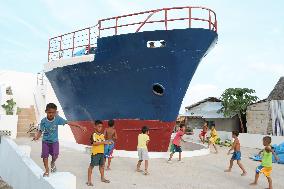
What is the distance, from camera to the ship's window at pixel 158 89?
10076 millimetres

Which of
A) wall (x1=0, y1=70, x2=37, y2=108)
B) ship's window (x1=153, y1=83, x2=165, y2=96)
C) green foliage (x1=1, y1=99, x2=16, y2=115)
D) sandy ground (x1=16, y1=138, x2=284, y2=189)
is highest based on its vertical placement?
wall (x1=0, y1=70, x2=37, y2=108)

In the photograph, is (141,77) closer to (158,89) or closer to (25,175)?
(158,89)

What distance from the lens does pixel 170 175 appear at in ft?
25.1

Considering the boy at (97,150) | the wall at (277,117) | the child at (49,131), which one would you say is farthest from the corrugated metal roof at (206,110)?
the child at (49,131)

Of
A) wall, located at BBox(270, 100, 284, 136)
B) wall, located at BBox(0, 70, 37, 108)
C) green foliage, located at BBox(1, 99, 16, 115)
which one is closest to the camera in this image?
green foliage, located at BBox(1, 99, 16, 115)

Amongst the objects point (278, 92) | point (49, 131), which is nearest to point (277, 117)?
point (278, 92)

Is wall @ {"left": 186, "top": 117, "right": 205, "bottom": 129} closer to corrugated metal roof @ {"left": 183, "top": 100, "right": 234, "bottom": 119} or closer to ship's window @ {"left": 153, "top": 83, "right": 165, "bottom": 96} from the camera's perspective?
corrugated metal roof @ {"left": 183, "top": 100, "right": 234, "bottom": 119}

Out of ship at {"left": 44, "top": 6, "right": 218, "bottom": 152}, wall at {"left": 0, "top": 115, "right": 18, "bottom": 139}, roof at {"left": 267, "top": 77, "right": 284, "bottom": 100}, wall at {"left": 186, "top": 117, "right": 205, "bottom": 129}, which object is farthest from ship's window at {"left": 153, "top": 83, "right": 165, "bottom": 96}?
wall at {"left": 186, "top": 117, "right": 205, "bottom": 129}

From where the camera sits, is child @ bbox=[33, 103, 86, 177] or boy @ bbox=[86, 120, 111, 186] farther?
boy @ bbox=[86, 120, 111, 186]

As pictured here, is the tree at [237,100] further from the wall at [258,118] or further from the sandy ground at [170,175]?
the sandy ground at [170,175]

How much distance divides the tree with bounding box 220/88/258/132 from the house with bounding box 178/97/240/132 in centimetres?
120

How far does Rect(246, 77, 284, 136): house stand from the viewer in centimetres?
2303

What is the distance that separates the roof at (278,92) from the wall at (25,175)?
72.9 ft

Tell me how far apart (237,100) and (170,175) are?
21.7 m
